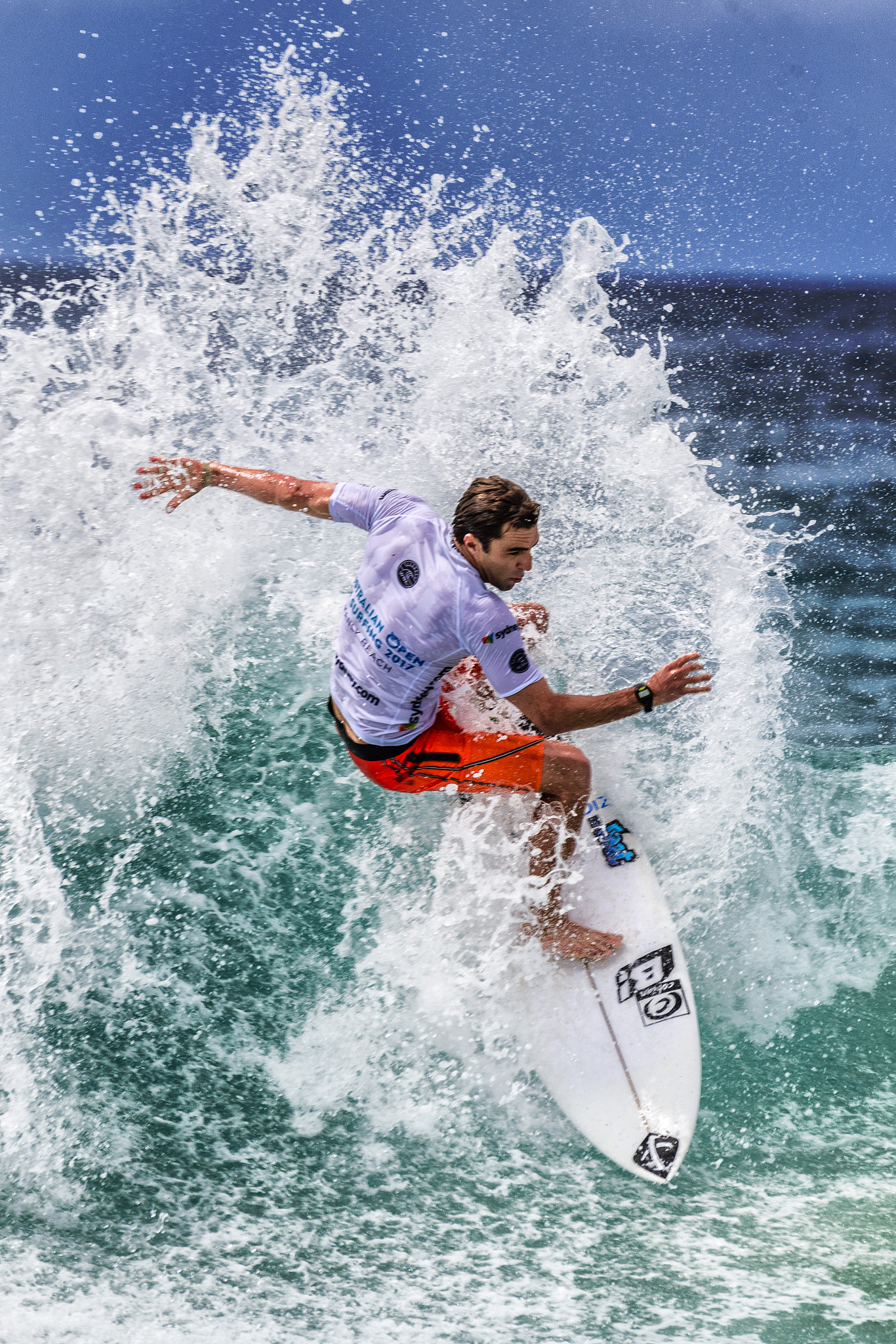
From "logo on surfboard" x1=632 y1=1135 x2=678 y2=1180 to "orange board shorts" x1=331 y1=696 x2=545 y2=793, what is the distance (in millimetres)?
1612

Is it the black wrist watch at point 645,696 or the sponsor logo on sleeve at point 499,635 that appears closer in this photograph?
the sponsor logo on sleeve at point 499,635

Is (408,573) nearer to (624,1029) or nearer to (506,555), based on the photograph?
(506,555)

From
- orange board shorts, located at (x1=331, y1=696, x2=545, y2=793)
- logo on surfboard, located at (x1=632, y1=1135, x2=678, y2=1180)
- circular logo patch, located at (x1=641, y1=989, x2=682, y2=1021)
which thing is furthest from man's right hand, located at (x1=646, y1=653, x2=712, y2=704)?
logo on surfboard, located at (x1=632, y1=1135, x2=678, y2=1180)

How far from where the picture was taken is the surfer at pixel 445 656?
2.97m

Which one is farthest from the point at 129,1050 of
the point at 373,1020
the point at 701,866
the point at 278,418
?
the point at 278,418

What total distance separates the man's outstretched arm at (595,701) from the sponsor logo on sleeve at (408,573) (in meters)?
0.54

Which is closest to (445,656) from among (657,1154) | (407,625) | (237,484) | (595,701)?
(407,625)

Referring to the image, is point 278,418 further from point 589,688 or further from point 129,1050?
point 129,1050

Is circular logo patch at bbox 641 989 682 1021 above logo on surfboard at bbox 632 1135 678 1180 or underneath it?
above

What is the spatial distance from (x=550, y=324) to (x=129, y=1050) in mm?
5109

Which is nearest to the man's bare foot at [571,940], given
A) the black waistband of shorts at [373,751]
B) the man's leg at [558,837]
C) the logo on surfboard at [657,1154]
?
the man's leg at [558,837]

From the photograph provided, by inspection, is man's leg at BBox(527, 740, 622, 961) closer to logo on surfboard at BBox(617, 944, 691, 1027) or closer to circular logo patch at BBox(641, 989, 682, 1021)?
logo on surfboard at BBox(617, 944, 691, 1027)

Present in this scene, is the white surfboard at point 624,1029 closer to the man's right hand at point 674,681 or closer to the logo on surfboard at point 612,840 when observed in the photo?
the logo on surfboard at point 612,840

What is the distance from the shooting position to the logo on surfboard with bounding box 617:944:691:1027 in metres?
4.06
